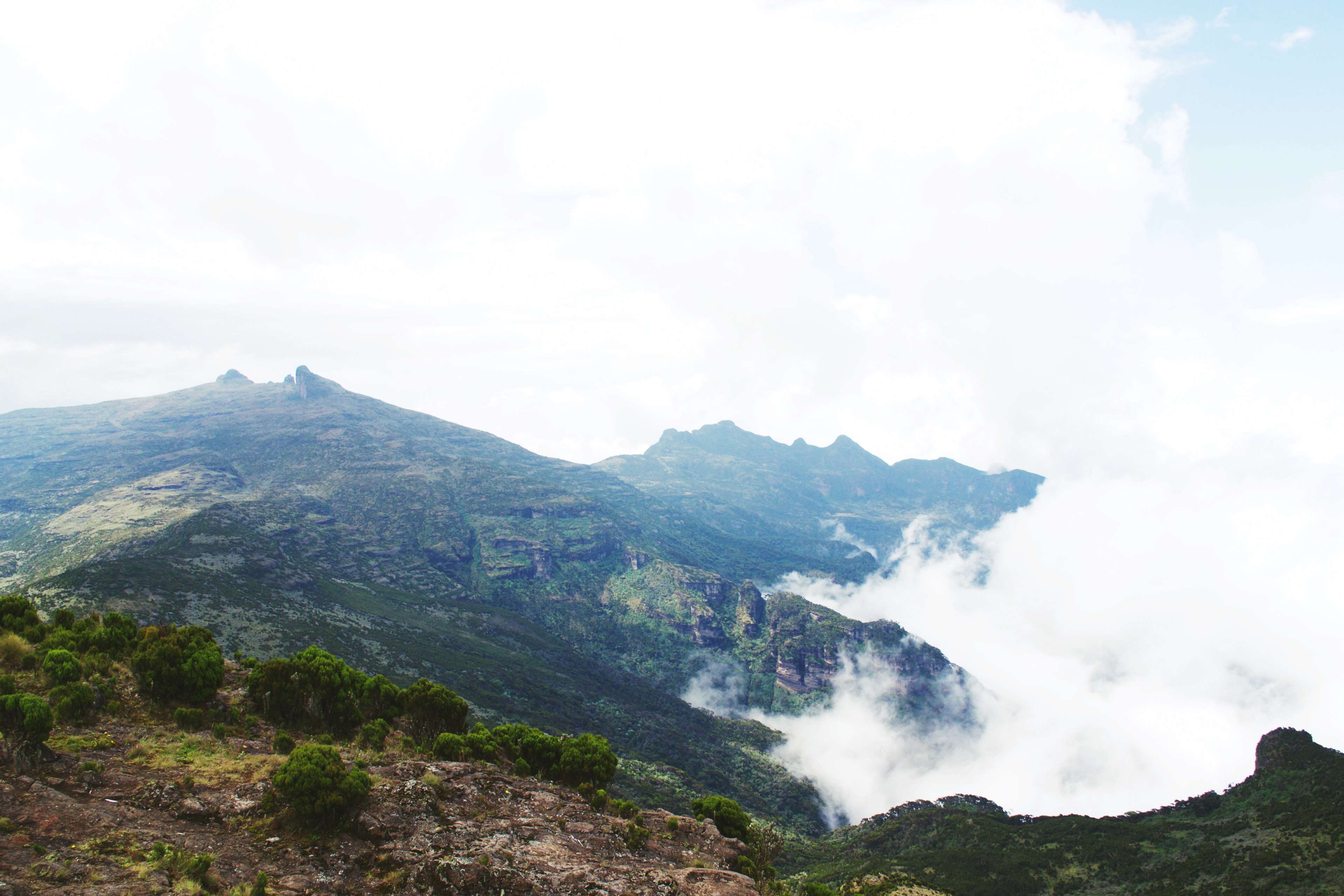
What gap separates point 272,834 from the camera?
3341 cm

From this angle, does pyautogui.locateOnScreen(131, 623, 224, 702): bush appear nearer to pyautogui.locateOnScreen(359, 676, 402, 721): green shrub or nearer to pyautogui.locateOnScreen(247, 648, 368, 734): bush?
pyautogui.locateOnScreen(247, 648, 368, 734): bush

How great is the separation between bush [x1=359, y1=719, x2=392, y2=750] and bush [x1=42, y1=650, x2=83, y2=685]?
21654 millimetres

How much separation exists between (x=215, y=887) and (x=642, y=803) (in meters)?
135

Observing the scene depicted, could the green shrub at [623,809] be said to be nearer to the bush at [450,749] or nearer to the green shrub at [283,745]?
the bush at [450,749]

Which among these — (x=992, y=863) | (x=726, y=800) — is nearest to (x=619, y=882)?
(x=726, y=800)

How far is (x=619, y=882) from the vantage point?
118 feet

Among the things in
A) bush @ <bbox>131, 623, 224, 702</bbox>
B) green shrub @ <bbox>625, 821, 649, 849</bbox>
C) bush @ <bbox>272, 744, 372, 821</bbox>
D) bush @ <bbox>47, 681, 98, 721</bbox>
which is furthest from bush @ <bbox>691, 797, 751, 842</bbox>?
bush @ <bbox>47, 681, 98, 721</bbox>

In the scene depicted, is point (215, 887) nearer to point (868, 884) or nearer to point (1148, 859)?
point (868, 884)

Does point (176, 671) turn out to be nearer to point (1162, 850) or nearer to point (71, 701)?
point (71, 701)

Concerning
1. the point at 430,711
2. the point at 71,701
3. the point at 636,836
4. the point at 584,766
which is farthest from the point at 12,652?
the point at 636,836

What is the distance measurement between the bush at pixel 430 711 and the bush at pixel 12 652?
30.4m

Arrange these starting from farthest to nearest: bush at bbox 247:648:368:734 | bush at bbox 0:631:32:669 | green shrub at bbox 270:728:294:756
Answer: bush at bbox 247:648:368:734 < green shrub at bbox 270:728:294:756 < bush at bbox 0:631:32:669

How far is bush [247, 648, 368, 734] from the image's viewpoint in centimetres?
5294

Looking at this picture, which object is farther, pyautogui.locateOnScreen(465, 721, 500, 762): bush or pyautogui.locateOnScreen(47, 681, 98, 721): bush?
pyautogui.locateOnScreen(465, 721, 500, 762): bush
